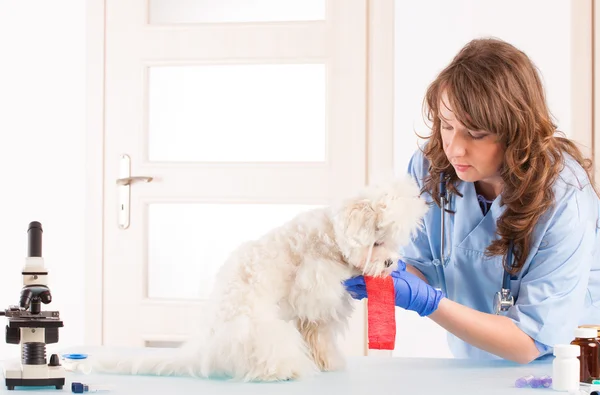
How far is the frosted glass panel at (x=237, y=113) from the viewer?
3520 millimetres

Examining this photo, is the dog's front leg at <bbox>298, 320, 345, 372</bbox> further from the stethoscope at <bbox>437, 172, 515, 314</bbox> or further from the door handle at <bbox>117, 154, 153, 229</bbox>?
the door handle at <bbox>117, 154, 153, 229</bbox>

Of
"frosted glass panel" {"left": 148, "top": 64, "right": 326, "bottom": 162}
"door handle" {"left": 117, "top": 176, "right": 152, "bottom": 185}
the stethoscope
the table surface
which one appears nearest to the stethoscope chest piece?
the stethoscope

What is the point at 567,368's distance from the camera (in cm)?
159

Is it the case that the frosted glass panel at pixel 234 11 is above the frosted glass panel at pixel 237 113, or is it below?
above

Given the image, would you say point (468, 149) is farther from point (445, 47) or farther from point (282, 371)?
point (445, 47)

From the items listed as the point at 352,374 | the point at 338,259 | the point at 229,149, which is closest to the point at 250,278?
the point at 338,259

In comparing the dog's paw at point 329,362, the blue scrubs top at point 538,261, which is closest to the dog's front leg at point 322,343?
the dog's paw at point 329,362

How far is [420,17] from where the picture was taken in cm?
338

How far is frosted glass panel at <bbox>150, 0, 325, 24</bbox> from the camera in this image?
3.52 m

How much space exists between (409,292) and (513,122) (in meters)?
0.49

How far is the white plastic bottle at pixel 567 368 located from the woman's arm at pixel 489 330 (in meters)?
0.23

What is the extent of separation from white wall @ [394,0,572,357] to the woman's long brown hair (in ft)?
4.42

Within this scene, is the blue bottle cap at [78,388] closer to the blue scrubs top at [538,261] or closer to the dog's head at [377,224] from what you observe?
the dog's head at [377,224]

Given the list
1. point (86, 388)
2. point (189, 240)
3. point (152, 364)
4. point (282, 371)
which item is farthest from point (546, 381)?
point (189, 240)
